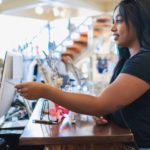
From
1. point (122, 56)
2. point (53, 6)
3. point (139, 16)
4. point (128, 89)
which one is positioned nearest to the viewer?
point (128, 89)

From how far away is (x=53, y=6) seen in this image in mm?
7066

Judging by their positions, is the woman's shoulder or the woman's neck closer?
the woman's shoulder

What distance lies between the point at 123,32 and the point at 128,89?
11.3 inches

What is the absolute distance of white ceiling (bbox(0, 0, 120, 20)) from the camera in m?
6.64

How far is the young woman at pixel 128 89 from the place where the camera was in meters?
1.10

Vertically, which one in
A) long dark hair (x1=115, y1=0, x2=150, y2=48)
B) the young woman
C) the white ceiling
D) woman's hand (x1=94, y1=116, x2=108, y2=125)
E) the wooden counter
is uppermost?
Result: the white ceiling

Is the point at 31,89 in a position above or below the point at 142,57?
below

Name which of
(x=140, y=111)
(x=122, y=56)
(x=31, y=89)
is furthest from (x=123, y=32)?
(x=31, y=89)

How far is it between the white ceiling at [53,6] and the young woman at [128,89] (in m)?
5.34

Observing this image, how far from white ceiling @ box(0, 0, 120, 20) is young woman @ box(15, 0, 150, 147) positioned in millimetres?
5336

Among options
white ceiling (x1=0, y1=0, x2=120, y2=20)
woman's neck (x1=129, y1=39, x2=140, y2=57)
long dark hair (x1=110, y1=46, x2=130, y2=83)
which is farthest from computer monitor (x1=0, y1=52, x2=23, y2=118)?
white ceiling (x1=0, y1=0, x2=120, y2=20)

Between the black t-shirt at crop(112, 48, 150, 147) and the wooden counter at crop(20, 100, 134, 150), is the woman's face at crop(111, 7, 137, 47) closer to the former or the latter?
the black t-shirt at crop(112, 48, 150, 147)

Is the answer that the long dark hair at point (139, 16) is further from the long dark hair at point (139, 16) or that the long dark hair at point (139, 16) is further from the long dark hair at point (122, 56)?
the long dark hair at point (122, 56)

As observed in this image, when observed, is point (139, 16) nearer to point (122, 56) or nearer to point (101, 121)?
point (122, 56)
